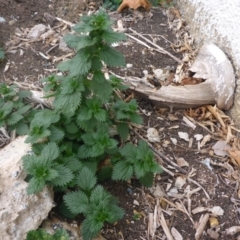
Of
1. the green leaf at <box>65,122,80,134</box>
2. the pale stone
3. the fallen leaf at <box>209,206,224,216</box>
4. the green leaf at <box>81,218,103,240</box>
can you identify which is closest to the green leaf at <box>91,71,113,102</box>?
the green leaf at <box>65,122,80,134</box>

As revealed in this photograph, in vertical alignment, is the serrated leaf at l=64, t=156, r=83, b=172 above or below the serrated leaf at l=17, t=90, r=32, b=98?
below

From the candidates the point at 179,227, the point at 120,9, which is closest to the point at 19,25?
the point at 120,9

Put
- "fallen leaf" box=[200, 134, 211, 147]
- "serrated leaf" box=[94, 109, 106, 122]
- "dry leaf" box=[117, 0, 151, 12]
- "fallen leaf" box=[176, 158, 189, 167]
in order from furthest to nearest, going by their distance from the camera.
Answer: "dry leaf" box=[117, 0, 151, 12]
"fallen leaf" box=[200, 134, 211, 147]
"fallen leaf" box=[176, 158, 189, 167]
"serrated leaf" box=[94, 109, 106, 122]

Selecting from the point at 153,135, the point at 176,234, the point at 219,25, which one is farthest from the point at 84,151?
the point at 219,25

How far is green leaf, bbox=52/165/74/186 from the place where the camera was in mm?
2154

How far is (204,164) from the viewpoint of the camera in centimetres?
258

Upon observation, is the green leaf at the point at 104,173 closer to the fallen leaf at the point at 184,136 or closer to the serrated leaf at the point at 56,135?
the serrated leaf at the point at 56,135

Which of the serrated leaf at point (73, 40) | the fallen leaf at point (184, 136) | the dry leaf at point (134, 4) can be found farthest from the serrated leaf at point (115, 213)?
the dry leaf at point (134, 4)

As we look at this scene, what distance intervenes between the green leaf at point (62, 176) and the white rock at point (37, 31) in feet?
4.33

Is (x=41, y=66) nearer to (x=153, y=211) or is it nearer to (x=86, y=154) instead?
(x=86, y=154)

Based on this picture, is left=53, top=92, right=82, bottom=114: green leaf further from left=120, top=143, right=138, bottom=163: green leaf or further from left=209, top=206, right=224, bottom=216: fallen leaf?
left=209, top=206, right=224, bottom=216: fallen leaf

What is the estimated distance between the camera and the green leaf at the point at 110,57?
2197 mm

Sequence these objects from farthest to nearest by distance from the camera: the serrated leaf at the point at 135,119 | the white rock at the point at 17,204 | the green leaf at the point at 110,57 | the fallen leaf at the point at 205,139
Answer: the fallen leaf at the point at 205,139 < the serrated leaf at the point at 135,119 < the green leaf at the point at 110,57 < the white rock at the point at 17,204

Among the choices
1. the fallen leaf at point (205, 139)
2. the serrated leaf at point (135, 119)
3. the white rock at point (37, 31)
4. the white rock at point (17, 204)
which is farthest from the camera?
the white rock at point (37, 31)
